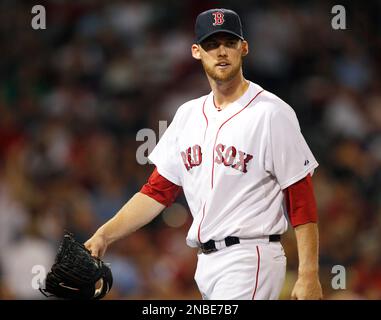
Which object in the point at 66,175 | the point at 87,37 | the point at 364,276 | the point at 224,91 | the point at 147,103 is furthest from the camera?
the point at 87,37

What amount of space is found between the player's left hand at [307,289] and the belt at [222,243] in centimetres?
24

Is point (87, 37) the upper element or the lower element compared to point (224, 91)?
upper

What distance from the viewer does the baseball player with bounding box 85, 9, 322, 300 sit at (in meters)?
3.16

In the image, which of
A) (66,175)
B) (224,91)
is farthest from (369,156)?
(224,91)

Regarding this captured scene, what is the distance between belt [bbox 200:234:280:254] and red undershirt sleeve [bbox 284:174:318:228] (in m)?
0.12

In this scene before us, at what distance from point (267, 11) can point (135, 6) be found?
103 cm

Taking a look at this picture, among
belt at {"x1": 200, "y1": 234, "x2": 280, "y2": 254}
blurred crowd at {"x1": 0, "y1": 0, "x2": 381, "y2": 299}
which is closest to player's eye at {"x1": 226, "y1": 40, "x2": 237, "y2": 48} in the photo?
belt at {"x1": 200, "y1": 234, "x2": 280, "y2": 254}

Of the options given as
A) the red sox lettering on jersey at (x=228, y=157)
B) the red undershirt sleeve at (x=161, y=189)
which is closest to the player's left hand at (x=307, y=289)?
the red sox lettering on jersey at (x=228, y=157)

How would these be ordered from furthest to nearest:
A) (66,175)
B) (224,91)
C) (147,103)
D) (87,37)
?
1. (87,37)
2. (147,103)
3. (66,175)
4. (224,91)

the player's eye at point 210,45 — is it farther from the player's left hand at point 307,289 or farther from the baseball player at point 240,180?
the player's left hand at point 307,289

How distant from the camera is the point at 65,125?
20.8 feet

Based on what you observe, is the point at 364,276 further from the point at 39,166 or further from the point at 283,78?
the point at 39,166

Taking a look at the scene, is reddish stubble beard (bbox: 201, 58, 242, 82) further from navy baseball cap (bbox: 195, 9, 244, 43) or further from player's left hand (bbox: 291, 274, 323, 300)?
player's left hand (bbox: 291, 274, 323, 300)

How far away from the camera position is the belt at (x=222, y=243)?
3.22 meters
